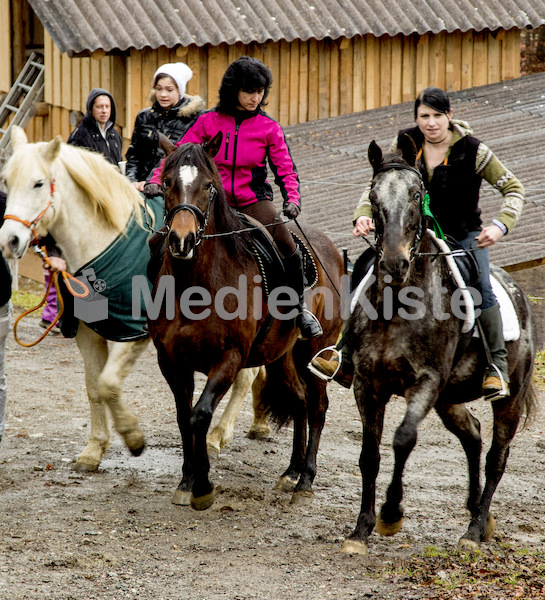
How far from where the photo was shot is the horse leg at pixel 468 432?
17.9ft

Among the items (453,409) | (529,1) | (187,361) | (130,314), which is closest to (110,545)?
(187,361)

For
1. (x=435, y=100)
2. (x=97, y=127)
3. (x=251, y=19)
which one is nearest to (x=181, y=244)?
(x=435, y=100)

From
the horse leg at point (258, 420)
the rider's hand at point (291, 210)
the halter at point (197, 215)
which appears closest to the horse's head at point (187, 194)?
the halter at point (197, 215)

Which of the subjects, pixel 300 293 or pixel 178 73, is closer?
pixel 300 293

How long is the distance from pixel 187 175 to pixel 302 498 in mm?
2176

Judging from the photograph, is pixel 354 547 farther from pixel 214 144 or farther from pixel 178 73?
pixel 178 73

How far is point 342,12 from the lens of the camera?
13.5 m

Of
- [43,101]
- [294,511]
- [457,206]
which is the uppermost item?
[43,101]

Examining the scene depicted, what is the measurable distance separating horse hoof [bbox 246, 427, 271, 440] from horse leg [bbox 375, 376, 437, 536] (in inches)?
92.6

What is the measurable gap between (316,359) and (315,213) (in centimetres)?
527

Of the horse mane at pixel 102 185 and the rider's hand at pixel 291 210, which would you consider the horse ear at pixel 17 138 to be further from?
the rider's hand at pixel 291 210

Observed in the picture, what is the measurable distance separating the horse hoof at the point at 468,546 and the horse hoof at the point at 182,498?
5.31ft

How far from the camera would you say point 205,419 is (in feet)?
16.4

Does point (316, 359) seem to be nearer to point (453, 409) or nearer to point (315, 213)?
point (453, 409)
